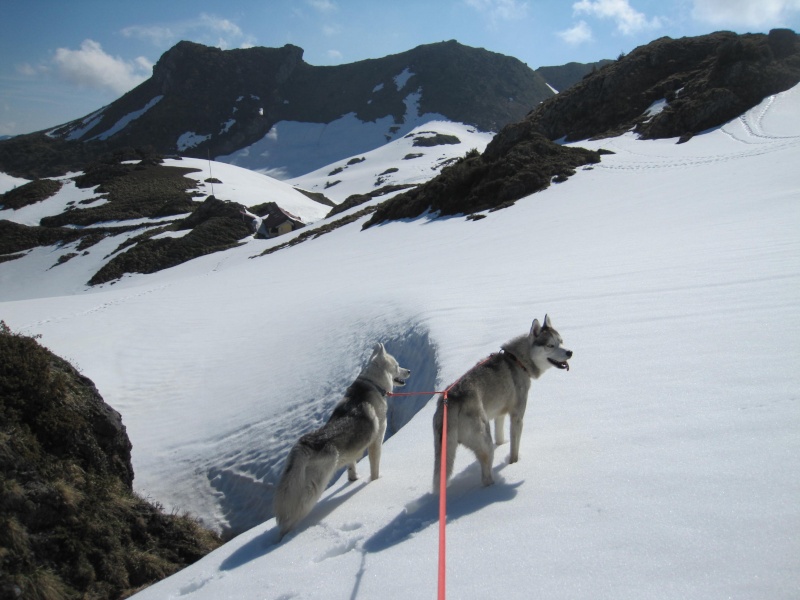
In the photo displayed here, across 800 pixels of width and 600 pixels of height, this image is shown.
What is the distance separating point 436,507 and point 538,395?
2692mm

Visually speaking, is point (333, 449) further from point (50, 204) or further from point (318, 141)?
point (318, 141)

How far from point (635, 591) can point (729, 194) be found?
18.0 metres

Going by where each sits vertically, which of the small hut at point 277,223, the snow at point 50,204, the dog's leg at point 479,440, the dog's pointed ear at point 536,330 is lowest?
the dog's leg at point 479,440

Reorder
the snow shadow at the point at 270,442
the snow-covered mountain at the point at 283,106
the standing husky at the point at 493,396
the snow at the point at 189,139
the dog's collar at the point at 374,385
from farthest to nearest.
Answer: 1. the snow at the point at 189,139
2. the snow-covered mountain at the point at 283,106
3. the snow shadow at the point at 270,442
4. the dog's collar at the point at 374,385
5. the standing husky at the point at 493,396

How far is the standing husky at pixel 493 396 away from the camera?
14.9ft

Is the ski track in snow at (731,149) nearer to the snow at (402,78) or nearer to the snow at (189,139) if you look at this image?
the snow at (402,78)

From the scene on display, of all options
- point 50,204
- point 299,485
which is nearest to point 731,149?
point 299,485

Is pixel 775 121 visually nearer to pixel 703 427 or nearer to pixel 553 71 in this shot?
pixel 703 427

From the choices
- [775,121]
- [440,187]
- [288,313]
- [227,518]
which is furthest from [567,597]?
[775,121]

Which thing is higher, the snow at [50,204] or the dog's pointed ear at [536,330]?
the snow at [50,204]

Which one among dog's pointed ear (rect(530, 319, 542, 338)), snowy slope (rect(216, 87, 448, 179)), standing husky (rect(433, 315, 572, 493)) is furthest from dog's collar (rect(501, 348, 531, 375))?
snowy slope (rect(216, 87, 448, 179))

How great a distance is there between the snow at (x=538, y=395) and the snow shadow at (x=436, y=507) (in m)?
0.03

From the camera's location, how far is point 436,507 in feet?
14.9

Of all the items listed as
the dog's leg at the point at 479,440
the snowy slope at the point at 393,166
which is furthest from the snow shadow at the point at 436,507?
the snowy slope at the point at 393,166
